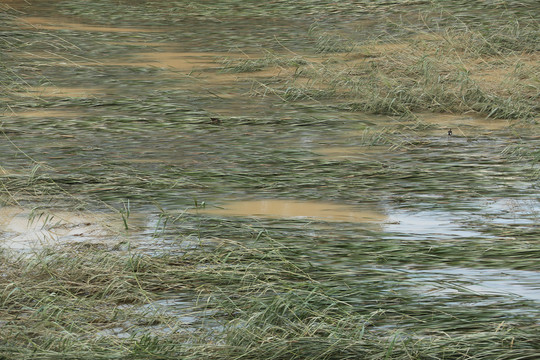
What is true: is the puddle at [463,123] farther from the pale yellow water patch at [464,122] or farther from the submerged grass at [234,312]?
the submerged grass at [234,312]

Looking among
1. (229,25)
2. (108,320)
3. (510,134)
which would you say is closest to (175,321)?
(108,320)

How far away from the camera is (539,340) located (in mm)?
3154

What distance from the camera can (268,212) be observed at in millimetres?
4805

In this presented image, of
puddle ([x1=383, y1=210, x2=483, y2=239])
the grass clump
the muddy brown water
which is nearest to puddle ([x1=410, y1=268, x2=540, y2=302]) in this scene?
the muddy brown water

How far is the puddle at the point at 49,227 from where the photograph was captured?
14.4ft

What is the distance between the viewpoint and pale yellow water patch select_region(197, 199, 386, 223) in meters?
4.70

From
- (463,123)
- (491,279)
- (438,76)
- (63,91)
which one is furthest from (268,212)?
(63,91)

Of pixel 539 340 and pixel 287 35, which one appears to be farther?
pixel 287 35

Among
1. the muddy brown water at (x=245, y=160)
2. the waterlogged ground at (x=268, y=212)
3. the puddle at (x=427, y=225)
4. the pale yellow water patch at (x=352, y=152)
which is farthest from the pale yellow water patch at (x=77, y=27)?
the puddle at (x=427, y=225)

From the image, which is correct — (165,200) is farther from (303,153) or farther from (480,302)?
(480,302)

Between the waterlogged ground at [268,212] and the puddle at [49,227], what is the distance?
0.04 feet

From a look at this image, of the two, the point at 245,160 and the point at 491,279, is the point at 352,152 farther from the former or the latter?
the point at 491,279

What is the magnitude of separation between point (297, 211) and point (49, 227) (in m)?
1.06

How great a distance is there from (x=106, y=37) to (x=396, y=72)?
375cm
